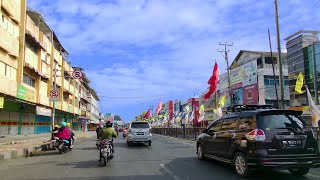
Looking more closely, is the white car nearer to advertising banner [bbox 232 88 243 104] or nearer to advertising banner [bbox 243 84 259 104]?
advertising banner [bbox 243 84 259 104]

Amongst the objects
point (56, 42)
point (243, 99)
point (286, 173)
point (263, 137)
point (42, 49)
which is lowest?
point (286, 173)

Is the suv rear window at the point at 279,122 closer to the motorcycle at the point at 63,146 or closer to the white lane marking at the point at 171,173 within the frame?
the white lane marking at the point at 171,173

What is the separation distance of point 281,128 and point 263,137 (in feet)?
2.10

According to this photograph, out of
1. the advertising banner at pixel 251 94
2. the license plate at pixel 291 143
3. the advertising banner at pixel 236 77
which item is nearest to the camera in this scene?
the license plate at pixel 291 143

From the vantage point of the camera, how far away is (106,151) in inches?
569

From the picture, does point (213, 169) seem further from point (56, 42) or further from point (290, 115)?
point (56, 42)

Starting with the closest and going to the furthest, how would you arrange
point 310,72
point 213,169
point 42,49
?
point 213,169, point 42,49, point 310,72

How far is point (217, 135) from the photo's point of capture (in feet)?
43.8

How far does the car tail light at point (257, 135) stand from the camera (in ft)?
34.4

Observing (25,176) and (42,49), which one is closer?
(25,176)

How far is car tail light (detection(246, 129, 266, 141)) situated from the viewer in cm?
1048

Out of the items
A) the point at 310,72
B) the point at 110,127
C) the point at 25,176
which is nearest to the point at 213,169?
the point at 110,127

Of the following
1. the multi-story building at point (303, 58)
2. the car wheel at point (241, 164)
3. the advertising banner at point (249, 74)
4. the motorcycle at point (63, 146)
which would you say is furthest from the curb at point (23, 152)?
the advertising banner at point (249, 74)

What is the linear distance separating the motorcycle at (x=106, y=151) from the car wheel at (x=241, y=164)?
5144 mm
